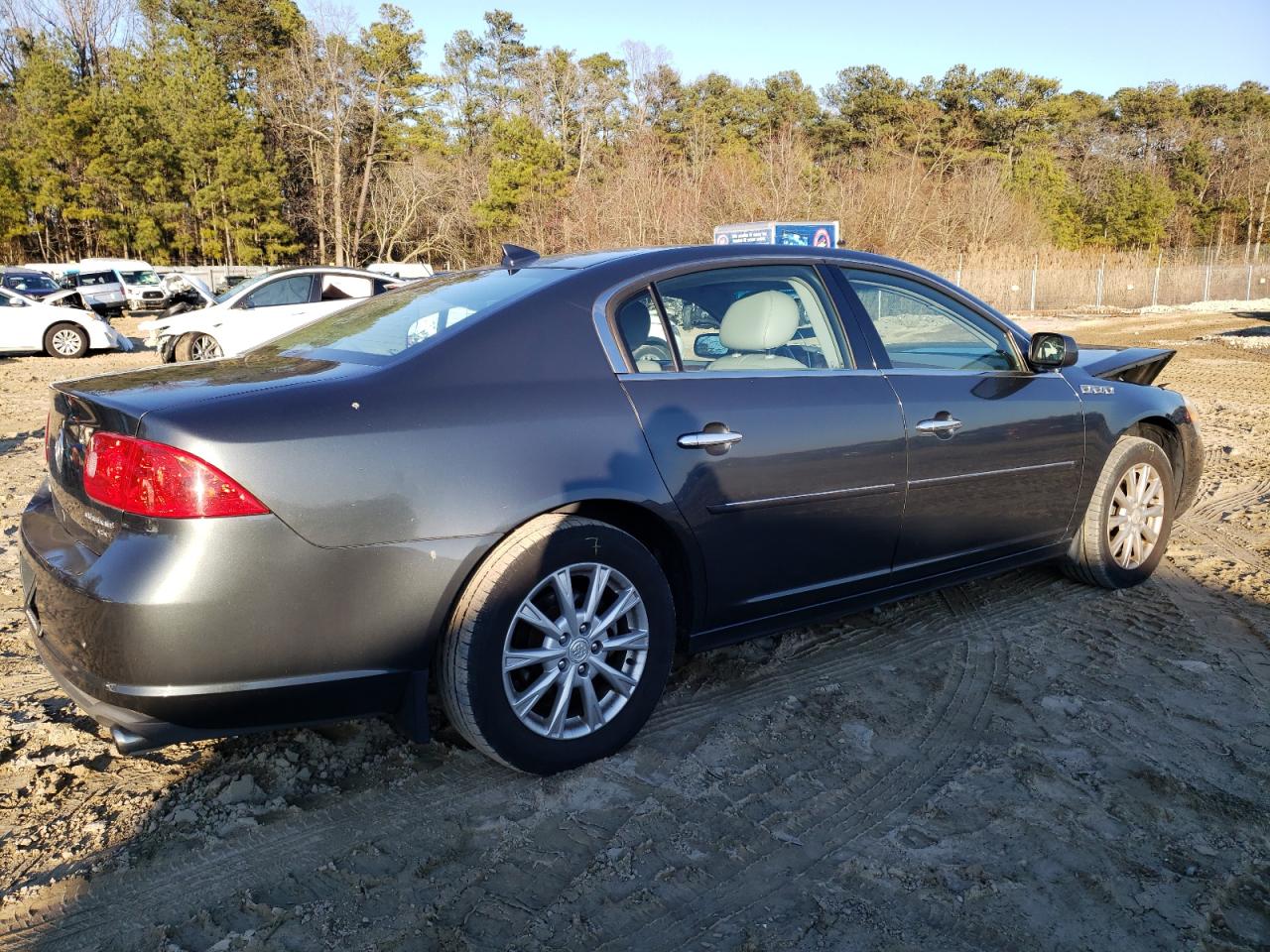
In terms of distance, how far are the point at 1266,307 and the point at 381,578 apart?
4509cm

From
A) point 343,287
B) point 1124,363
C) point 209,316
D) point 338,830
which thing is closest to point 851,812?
point 338,830

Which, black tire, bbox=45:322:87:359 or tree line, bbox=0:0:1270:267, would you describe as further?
tree line, bbox=0:0:1270:267

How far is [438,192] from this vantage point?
4684 centimetres

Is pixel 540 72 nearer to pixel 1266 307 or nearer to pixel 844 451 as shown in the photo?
pixel 1266 307

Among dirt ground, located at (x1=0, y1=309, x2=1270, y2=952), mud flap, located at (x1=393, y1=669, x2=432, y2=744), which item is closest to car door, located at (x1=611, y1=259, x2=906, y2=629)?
dirt ground, located at (x1=0, y1=309, x2=1270, y2=952)

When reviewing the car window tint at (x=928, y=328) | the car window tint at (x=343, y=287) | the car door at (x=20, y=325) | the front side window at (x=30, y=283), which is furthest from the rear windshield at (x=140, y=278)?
the car window tint at (x=928, y=328)

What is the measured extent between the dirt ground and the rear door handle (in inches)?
34.8

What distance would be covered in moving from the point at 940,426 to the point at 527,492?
1.73m

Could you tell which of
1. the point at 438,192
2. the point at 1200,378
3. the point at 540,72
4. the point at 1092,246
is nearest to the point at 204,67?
the point at 438,192

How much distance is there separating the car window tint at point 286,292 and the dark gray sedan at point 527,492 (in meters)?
11.5

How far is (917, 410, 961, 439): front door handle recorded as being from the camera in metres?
3.61

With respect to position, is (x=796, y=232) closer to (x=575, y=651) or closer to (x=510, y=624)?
(x=575, y=651)

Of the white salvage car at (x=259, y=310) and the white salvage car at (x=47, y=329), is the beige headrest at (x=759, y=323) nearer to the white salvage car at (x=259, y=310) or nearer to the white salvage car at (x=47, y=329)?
the white salvage car at (x=259, y=310)

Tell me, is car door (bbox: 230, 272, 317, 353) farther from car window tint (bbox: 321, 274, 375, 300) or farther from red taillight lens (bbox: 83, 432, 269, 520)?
red taillight lens (bbox: 83, 432, 269, 520)
